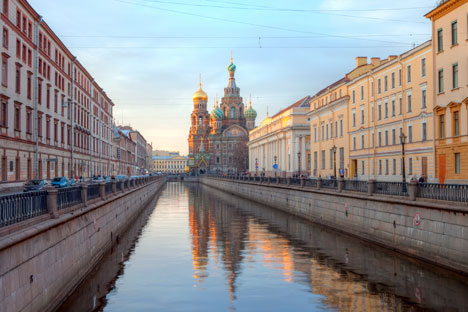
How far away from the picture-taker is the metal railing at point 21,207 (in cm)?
1227

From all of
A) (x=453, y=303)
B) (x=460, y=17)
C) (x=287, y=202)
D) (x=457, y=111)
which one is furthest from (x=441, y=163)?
(x=453, y=303)

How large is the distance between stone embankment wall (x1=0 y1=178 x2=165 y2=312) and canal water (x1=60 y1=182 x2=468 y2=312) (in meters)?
0.66

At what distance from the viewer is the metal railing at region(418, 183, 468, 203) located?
62.3ft

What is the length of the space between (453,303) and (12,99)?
31.5 metres

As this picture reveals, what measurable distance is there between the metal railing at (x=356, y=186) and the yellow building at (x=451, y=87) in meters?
7.55

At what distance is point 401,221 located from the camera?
77.7ft

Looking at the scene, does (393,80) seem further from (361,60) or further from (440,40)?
(361,60)

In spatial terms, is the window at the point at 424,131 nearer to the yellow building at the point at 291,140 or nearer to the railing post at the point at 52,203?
the railing post at the point at 52,203

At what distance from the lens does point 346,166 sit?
206 ft

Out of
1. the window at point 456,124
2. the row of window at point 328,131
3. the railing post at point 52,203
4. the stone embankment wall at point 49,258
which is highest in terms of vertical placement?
the row of window at point 328,131

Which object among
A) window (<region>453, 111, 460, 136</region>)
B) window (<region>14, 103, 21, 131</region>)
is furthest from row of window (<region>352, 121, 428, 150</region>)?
window (<region>14, 103, 21, 131</region>)

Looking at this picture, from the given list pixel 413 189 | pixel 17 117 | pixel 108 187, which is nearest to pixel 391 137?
pixel 108 187

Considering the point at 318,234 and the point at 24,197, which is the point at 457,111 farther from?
the point at 24,197

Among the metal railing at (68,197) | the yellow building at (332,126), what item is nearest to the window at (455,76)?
the yellow building at (332,126)
